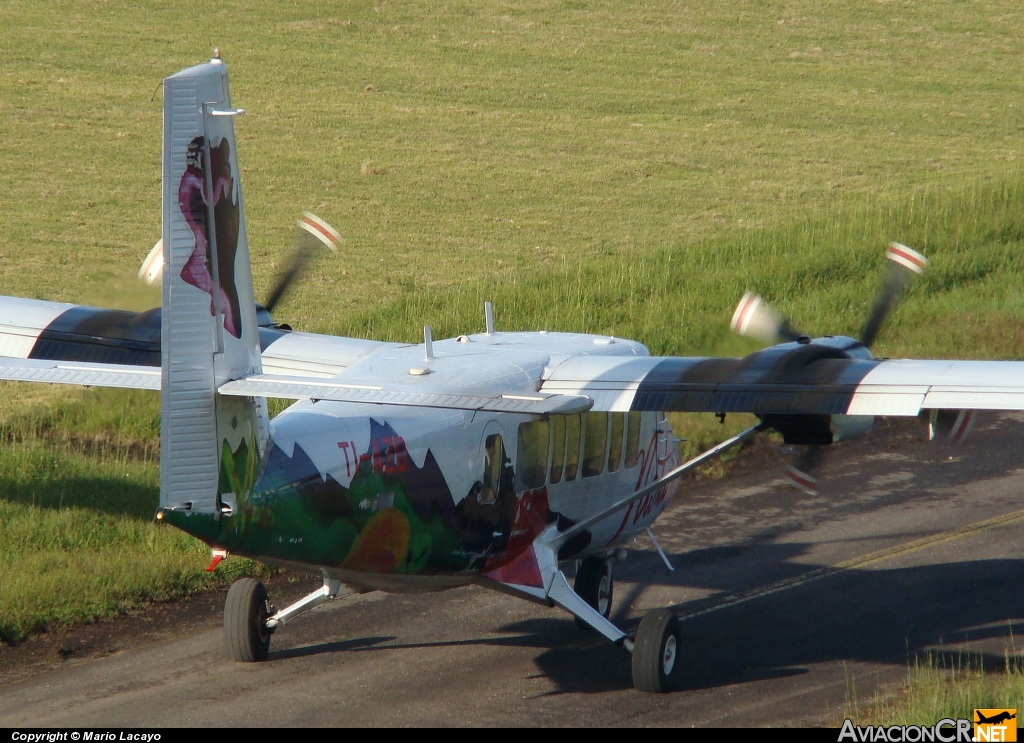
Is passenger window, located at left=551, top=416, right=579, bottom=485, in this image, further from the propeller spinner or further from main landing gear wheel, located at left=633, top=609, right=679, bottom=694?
the propeller spinner

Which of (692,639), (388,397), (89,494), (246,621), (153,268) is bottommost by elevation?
(692,639)

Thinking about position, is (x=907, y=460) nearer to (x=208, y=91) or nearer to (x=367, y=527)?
(x=367, y=527)

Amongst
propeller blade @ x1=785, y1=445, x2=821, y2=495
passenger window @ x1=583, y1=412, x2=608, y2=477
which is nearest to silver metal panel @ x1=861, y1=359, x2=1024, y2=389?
propeller blade @ x1=785, y1=445, x2=821, y2=495

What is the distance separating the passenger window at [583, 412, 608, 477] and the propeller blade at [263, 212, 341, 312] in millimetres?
3442

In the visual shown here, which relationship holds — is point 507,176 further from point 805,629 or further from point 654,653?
point 654,653

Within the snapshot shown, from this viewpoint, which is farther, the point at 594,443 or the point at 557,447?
the point at 594,443

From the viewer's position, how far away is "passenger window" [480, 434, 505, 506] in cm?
1278

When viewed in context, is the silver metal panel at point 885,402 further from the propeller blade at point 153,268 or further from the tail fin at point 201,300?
the propeller blade at point 153,268

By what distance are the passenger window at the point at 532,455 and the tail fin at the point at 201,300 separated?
3458 millimetres

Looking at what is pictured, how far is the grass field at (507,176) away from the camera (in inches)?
835

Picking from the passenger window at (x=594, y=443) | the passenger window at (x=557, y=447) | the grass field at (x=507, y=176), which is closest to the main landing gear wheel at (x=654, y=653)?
the passenger window at (x=557, y=447)

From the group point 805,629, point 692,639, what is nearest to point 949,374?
point 805,629

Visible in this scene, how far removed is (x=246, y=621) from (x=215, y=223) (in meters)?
5.12

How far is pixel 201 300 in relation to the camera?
33.9 ft
